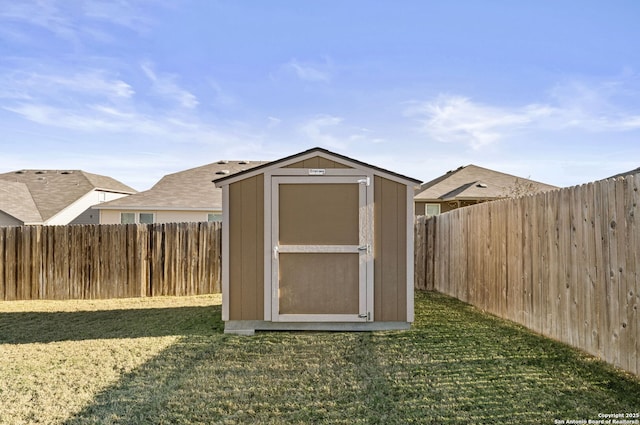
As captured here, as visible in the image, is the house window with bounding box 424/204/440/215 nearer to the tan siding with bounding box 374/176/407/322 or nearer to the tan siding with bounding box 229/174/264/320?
the tan siding with bounding box 374/176/407/322

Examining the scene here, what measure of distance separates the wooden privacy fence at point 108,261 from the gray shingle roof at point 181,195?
439 cm

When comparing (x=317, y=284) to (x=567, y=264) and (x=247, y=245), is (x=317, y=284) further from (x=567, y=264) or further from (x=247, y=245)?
(x=567, y=264)

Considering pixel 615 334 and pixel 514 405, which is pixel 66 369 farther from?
pixel 615 334

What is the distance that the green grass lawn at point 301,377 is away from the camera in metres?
3.14

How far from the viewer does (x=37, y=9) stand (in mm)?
9328

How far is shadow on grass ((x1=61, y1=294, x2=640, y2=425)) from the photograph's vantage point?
3113mm

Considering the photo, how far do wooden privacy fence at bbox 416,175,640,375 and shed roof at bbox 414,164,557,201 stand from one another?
8.71 m

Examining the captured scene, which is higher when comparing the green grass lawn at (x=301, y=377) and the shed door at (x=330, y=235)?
the shed door at (x=330, y=235)

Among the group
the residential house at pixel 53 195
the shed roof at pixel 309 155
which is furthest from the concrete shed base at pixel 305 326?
the residential house at pixel 53 195

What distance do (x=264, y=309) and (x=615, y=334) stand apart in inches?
157

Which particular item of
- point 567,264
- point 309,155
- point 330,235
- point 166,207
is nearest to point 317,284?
point 330,235

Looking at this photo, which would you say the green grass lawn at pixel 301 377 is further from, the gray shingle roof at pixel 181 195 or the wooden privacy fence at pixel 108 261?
the gray shingle roof at pixel 181 195

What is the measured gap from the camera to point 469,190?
1623 cm

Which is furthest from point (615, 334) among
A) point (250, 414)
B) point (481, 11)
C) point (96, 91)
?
point (96, 91)
